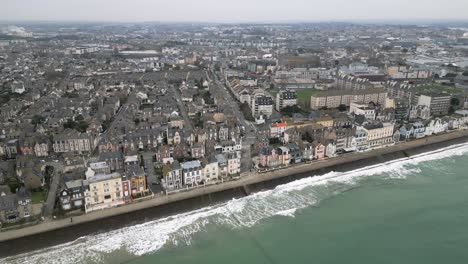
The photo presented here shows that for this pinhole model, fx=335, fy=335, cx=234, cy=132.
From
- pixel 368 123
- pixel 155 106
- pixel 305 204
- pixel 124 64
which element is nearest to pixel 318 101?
pixel 368 123

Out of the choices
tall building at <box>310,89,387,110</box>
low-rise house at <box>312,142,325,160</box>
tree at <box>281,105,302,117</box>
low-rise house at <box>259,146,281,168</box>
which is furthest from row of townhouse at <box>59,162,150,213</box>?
tall building at <box>310,89,387,110</box>

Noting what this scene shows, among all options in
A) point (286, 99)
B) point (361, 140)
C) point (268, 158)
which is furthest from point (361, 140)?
point (286, 99)

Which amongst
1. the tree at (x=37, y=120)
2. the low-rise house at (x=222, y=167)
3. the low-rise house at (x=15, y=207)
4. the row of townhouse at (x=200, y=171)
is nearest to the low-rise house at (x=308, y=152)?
the row of townhouse at (x=200, y=171)

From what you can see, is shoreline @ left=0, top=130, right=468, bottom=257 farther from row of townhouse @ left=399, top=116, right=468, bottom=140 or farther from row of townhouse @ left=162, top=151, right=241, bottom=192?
row of townhouse @ left=399, top=116, right=468, bottom=140

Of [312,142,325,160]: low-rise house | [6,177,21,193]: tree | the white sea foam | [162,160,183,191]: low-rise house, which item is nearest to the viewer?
the white sea foam

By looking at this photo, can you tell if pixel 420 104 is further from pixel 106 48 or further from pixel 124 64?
pixel 106 48

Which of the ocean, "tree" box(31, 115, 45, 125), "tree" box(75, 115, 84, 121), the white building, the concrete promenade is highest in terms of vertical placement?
the white building
